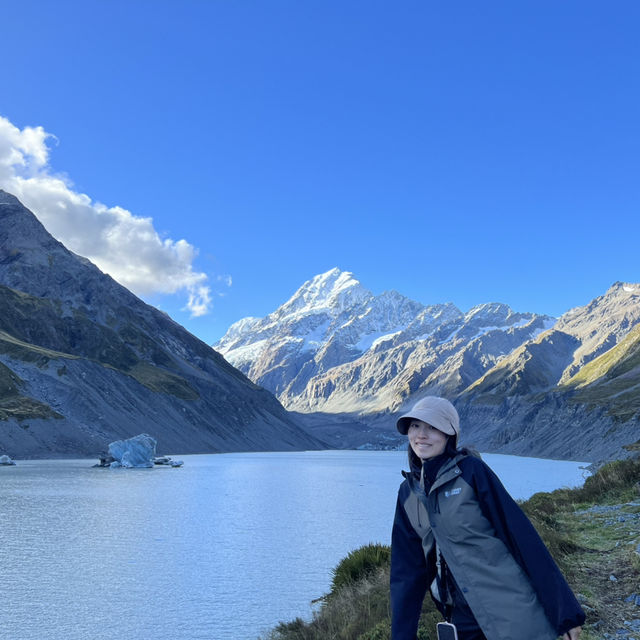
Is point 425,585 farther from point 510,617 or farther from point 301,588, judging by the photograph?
point 301,588

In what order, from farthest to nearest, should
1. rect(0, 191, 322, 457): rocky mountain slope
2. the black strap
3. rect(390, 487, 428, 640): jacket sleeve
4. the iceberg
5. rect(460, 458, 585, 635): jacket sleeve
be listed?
rect(0, 191, 322, 457): rocky mountain slope → the iceberg → rect(390, 487, 428, 640): jacket sleeve → the black strap → rect(460, 458, 585, 635): jacket sleeve

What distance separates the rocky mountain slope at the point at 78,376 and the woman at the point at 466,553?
110248 millimetres

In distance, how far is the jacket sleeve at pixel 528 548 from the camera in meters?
4.91

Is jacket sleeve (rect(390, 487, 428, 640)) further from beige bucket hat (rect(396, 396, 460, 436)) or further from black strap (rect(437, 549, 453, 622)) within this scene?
beige bucket hat (rect(396, 396, 460, 436))

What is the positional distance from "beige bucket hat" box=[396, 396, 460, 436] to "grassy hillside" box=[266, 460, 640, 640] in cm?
493

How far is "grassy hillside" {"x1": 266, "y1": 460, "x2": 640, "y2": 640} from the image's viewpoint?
9.66 meters

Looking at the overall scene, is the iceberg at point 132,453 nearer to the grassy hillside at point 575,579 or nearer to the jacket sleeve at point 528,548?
the grassy hillside at point 575,579

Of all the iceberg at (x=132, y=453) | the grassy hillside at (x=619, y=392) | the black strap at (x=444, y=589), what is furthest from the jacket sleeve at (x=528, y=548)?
the grassy hillside at (x=619, y=392)

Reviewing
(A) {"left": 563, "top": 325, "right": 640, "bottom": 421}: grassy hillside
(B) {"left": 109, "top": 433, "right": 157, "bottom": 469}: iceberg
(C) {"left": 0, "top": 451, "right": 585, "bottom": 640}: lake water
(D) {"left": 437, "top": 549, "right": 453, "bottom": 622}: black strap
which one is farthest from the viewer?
(A) {"left": 563, "top": 325, "right": 640, "bottom": 421}: grassy hillside

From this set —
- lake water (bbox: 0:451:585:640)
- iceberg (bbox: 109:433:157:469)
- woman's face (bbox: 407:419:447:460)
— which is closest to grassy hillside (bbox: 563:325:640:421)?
iceberg (bbox: 109:433:157:469)

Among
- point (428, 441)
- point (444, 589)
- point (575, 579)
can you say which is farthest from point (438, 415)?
point (575, 579)

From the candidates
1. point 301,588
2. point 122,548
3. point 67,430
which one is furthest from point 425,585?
point 67,430

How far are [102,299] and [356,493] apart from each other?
15829cm

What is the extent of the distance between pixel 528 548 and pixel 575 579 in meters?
7.42
